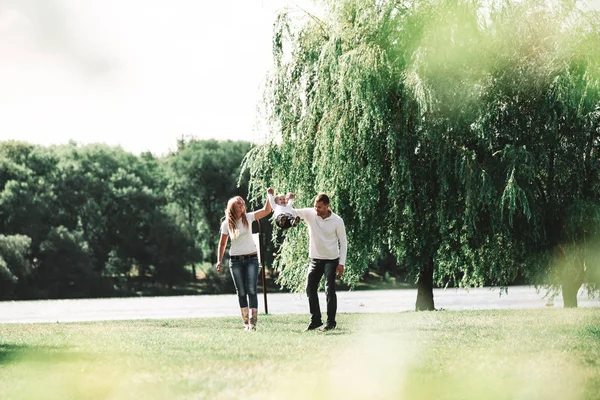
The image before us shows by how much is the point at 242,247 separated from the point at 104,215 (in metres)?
55.0

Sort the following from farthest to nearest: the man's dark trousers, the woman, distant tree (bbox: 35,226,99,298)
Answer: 1. distant tree (bbox: 35,226,99,298)
2. the man's dark trousers
3. the woman

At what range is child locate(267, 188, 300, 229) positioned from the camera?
468 inches

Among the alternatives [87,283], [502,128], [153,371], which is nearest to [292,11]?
[502,128]

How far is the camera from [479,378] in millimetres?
7852

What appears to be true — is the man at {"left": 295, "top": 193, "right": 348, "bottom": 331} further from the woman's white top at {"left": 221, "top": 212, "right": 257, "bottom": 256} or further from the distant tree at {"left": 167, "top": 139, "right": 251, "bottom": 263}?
the distant tree at {"left": 167, "top": 139, "right": 251, "bottom": 263}

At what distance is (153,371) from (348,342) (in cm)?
305

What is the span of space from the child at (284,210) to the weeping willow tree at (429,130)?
6861mm

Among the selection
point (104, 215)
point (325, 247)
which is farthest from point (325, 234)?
point (104, 215)

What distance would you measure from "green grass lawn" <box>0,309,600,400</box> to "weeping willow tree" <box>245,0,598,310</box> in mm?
8190

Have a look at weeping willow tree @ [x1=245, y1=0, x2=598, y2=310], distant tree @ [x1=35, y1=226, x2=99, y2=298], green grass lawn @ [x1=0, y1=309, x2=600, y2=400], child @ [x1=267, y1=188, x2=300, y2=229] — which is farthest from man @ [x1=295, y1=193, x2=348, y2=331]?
distant tree @ [x1=35, y1=226, x2=99, y2=298]

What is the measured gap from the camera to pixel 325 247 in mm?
12336

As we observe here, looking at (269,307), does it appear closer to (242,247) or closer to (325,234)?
(242,247)

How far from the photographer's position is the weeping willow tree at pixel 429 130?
62.0 ft

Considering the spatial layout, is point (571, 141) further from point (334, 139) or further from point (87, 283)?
point (87, 283)
